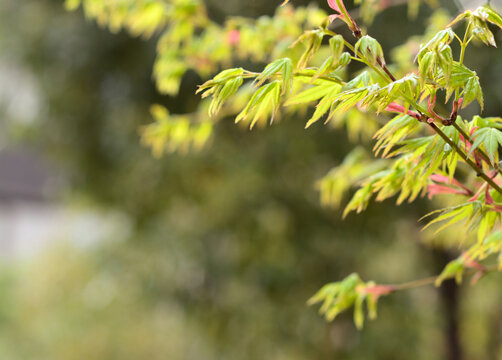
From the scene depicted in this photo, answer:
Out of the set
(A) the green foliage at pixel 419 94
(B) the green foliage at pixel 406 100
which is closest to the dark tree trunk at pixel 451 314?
(B) the green foliage at pixel 406 100

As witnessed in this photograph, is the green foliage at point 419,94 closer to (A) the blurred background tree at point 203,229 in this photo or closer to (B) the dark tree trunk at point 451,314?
(A) the blurred background tree at point 203,229

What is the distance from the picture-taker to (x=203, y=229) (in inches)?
100

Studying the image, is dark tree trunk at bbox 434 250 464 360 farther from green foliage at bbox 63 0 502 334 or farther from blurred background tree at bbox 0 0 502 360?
green foliage at bbox 63 0 502 334

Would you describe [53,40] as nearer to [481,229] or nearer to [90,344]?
[90,344]

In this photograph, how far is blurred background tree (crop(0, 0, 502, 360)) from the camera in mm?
2287

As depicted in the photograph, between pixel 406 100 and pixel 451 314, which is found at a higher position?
pixel 406 100

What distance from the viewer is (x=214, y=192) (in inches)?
91.5

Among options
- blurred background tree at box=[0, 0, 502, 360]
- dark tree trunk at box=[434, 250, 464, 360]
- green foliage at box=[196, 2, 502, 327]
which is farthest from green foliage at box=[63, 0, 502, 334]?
dark tree trunk at box=[434, 250, 464, 360]

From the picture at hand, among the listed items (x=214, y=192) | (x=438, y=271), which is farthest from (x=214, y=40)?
(x=438, y=271)

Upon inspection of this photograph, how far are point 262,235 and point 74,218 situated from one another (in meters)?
1.48

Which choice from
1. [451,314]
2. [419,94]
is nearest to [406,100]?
[419,94]

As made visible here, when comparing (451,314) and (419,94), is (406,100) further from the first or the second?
(451,314)

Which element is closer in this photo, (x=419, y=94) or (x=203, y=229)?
(x=419, y=94)

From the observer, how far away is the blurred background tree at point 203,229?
7.50ft
